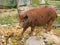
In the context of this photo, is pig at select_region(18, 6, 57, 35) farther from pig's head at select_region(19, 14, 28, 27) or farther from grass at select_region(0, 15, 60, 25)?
grass at select_region(0, 15, 60, 25)

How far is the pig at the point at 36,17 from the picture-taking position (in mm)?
6961

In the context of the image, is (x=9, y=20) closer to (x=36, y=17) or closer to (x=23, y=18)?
(x=36, y=17)

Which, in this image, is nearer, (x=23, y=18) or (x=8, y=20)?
(x=23, y=18)

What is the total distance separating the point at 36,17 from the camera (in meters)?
7.21

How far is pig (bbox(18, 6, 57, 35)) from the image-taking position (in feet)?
22.8

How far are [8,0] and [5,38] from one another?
3.61 m

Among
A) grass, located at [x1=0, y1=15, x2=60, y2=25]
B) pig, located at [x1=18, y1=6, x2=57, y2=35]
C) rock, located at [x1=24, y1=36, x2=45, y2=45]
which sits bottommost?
rock, located at [x1=24, y1=36, x2=45, y2=45]

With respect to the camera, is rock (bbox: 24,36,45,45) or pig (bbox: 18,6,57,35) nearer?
rock (bbox: 24,36,45,45)

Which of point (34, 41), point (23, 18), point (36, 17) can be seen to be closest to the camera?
point (34, 41)

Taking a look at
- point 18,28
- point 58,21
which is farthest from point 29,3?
point 18,28

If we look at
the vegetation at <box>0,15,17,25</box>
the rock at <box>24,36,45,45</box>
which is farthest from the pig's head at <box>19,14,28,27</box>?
the vegetation at <box>0,15,17,25</box>

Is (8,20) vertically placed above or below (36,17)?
below

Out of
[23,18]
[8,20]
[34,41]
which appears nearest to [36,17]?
[23,18]

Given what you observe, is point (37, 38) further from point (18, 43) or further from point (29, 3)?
point (29, 3)
